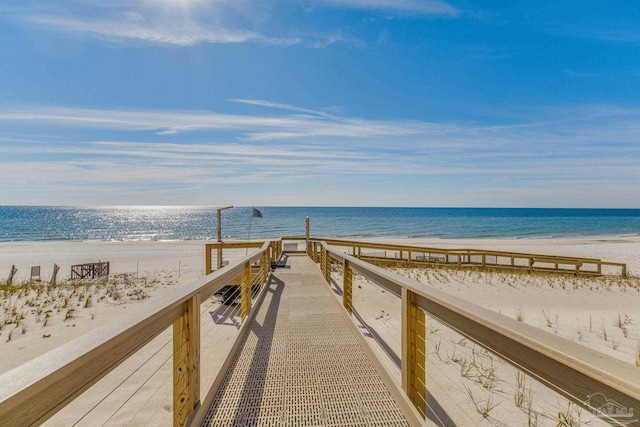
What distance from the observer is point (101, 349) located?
1131 mm

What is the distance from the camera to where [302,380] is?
8.97ft

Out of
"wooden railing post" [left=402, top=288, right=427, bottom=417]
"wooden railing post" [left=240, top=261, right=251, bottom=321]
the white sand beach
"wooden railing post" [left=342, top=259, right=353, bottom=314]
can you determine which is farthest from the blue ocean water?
"wooden railing post" [left=402, top=288, right=427, bottom=417]

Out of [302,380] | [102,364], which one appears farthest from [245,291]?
[102,364]

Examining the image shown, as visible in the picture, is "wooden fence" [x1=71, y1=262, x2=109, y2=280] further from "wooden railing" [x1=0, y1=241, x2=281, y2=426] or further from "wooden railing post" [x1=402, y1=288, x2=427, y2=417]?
"wooden railing post" [x1=402, y1=288, x2=427, y2=417]

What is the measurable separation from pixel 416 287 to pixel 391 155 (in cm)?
3593

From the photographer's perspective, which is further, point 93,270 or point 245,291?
point 93,270

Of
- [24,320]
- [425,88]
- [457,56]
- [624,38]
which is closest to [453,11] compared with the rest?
[457,56]

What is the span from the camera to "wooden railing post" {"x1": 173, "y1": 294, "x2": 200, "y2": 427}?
1.86m

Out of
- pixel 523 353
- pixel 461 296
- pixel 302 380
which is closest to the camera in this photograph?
pixel 523 353

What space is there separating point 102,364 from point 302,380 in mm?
1901

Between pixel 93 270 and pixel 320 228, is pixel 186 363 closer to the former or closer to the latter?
pixel 93 270

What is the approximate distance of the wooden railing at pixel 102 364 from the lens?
2.70 feet

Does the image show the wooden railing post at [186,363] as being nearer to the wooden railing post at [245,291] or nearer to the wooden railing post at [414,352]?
the wooden railing post at [414,352]

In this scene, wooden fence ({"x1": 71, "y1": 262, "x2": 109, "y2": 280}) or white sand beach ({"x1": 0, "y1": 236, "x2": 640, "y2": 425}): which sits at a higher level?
white sand beach ({"x1": 0, "y1": 236, "x2": 640, "y2": 425})
